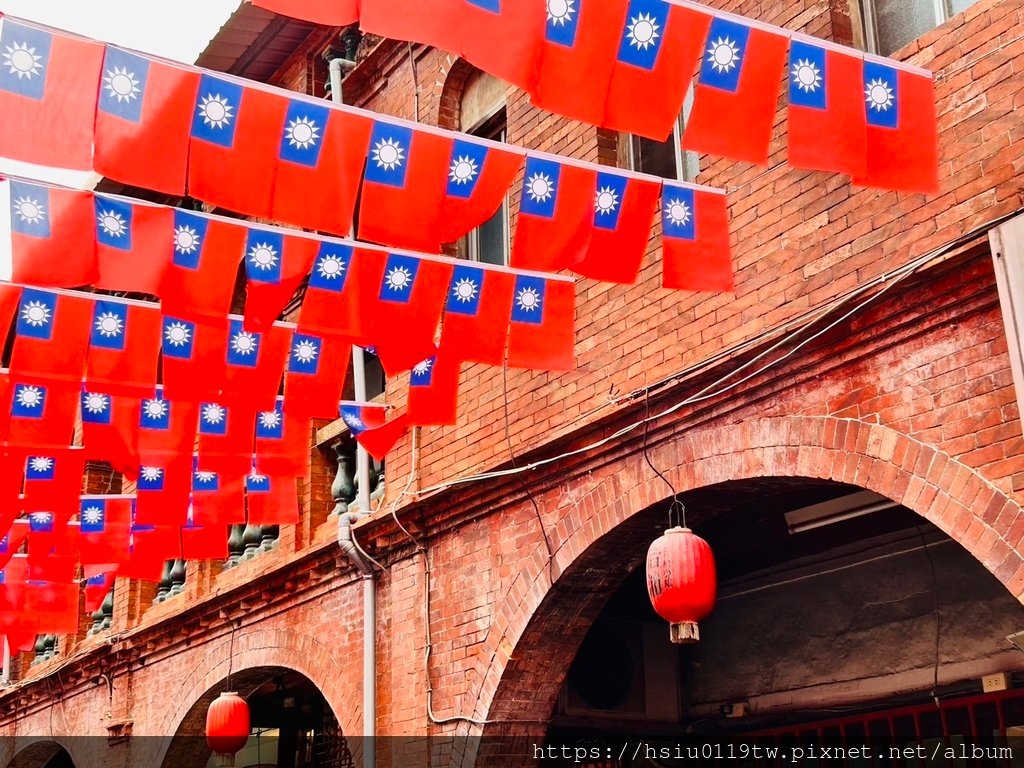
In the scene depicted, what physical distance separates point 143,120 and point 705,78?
2.67 m

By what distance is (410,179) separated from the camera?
23.1 feet

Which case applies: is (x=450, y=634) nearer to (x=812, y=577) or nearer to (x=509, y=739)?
(x=509, y=739)

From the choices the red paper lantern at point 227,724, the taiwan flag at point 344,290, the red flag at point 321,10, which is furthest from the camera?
the red paper lantern at point 227,724

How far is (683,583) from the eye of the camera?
7.23 m

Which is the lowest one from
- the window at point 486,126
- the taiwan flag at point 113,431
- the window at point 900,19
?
the taiwan flag at point 113,431

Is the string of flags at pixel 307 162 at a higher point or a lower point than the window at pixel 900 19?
lower

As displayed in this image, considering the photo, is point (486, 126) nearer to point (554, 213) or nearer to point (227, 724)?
point (554, 213)

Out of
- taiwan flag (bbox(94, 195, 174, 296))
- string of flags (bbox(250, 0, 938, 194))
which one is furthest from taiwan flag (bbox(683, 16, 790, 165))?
taiwan flag (bbox(94, 195, 174, 296))

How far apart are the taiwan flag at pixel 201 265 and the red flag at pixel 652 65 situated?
2.56 metres

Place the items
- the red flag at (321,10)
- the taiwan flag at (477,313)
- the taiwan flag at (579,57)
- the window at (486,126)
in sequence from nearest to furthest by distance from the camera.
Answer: the red flag at (321,10) → the taiwan flag at (579,57) → the taiwan flag at (477,313) → the window at (486,126)

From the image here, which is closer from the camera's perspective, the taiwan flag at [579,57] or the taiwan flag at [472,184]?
the taiwan flag at [579,57]

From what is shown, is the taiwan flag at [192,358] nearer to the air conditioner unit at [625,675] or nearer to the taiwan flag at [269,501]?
the taiwan flag at [269,501]

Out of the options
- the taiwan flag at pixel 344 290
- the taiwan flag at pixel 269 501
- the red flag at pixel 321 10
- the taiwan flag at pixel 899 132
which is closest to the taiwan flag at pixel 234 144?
the taiwan flag at pixel 344 290

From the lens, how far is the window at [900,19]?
7543 millimetres
